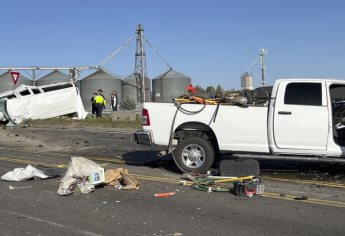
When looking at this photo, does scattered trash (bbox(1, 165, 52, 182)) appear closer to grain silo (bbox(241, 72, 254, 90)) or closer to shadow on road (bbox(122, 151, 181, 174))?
shadow on road (bbox(122, 151, 181, 174))

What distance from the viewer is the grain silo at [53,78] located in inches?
1836

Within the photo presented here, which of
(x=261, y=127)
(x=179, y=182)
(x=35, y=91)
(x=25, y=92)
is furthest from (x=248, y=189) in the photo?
(x=35, y=91)

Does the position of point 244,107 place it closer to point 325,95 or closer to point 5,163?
point 325,95

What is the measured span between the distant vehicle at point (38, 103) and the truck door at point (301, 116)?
1863cm

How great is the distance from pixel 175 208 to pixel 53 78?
4152 cm

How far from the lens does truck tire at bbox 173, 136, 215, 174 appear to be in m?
9.70

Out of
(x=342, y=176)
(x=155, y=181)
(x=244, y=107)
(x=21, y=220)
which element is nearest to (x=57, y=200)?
(x=21, y=220)

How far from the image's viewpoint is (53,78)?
1843 inches

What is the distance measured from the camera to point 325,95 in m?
9.12

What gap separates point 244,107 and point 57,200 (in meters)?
3.90

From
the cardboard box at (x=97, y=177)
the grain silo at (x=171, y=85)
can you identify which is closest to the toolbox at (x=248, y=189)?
the cardboard box at (x=97, y=177)

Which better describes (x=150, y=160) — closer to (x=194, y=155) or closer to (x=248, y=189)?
(x=194, y=155)

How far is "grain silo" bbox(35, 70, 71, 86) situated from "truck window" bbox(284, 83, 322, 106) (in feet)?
129

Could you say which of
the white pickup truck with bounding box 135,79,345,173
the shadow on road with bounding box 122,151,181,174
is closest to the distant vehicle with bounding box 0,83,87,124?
the shadow on road with bounding box 122,151,181,174
